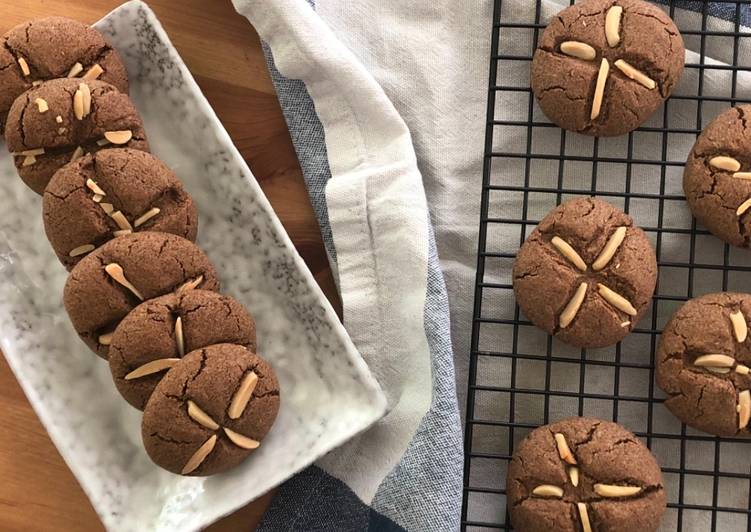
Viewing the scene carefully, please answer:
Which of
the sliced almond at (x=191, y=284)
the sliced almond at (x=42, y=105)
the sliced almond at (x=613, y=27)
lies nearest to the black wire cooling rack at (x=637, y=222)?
the sliced almond at (x=613, y=27)

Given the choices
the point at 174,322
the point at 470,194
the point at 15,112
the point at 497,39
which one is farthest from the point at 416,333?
the point at 15,112

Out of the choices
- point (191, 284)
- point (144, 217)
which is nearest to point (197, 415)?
point (191, 284)

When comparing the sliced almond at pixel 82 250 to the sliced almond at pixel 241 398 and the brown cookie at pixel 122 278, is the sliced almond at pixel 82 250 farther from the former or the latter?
the sliced almond at pixel 241 398

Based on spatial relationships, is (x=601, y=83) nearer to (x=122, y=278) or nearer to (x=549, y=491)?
(x=549, y=491)

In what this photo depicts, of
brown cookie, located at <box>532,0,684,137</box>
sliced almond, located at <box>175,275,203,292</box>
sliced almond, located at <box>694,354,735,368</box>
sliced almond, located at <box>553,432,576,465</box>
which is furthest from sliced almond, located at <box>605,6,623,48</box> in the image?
sliced almond, located at <box>175,275,203,292</box>

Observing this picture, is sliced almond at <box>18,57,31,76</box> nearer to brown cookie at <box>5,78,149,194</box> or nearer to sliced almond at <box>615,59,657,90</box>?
brown cookie at <box>5,78,149,194</box>
